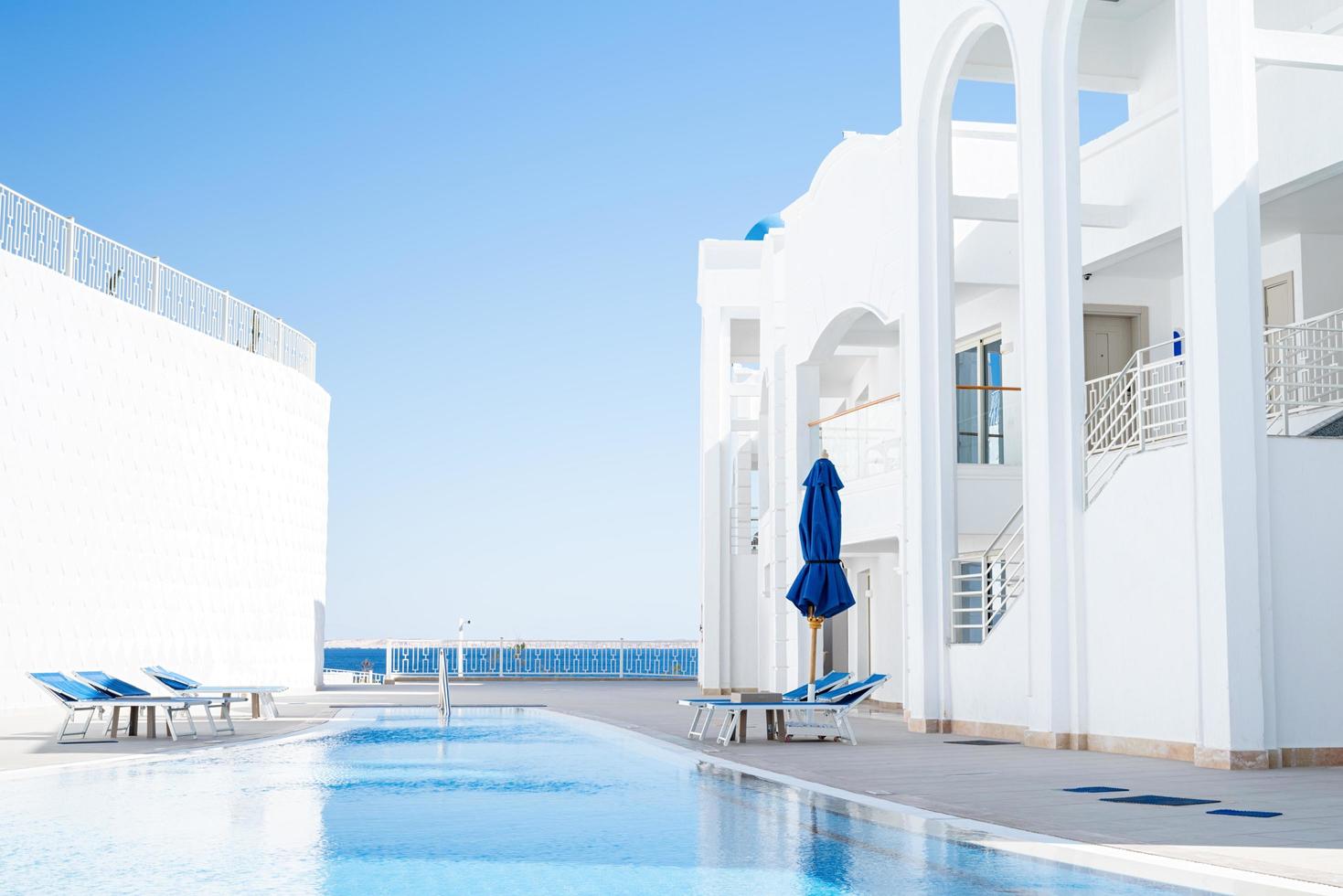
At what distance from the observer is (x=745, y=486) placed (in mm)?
28016

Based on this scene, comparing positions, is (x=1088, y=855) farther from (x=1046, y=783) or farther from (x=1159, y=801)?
(x=1046, y=783)

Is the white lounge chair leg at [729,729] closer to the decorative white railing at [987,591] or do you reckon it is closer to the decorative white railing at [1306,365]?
the decorative white railing at [987,591]

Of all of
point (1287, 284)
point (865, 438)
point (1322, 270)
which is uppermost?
point (1322, 270)

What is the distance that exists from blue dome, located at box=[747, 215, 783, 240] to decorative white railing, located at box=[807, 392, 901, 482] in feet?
35.5

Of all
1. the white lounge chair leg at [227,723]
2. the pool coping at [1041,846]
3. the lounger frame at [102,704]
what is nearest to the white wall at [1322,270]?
the pool coping at [1041,846]

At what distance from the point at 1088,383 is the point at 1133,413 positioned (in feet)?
7.00

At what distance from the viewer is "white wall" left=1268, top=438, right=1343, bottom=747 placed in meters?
10.6

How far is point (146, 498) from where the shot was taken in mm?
22766

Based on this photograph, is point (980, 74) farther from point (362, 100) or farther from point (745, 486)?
point (362, 100)

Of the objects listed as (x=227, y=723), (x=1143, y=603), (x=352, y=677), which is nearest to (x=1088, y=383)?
(x=1143, y=603)

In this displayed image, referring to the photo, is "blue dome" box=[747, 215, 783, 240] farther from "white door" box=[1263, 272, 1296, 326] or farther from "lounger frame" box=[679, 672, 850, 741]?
"lounger frame" box=[679, 672, 850, 741]

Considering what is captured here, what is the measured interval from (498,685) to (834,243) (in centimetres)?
1616

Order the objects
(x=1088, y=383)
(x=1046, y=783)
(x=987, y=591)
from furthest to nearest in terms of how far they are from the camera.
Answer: (x=1088, y=383) < (x=987, y=591) < (x=1046, y=783)

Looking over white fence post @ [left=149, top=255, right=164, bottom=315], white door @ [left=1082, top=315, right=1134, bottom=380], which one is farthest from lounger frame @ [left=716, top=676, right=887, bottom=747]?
white fence post @ [left=149, top=255, right=164, bottom=315]
